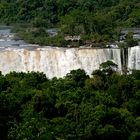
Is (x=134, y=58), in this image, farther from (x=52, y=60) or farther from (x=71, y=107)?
(x=71, y=107)

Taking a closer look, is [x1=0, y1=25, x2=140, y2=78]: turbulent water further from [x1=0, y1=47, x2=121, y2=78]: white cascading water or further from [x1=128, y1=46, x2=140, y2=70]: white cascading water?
[x1=128, y1=46, x2=140, y2=70]: white cascading water

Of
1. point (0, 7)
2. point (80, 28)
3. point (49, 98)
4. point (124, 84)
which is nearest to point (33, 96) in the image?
point (49, 98)

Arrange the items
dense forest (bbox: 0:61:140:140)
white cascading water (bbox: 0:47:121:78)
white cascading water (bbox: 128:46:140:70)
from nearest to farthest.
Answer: dense forest (bbox: 0:61:140:140), white cascading water (bbox: 0:47:121:78), white cascading water (bbox: 128:46:140:70)

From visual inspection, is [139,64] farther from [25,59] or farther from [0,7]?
[0,7]

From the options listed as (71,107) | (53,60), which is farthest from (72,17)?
(71,107)

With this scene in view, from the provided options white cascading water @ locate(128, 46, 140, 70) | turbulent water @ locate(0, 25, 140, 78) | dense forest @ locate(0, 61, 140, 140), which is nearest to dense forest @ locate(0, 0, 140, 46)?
turbulent water @ locate(0, 25, 140, 78)

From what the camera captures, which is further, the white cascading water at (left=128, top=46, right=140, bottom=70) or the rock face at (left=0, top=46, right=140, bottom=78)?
the white cascading water at (left=128, top=46, right=140, bottom=70)

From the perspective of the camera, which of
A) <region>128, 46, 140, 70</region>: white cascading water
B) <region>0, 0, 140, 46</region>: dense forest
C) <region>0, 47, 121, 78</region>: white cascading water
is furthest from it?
<region>0, 0, 140, 46</region>: dense forest
